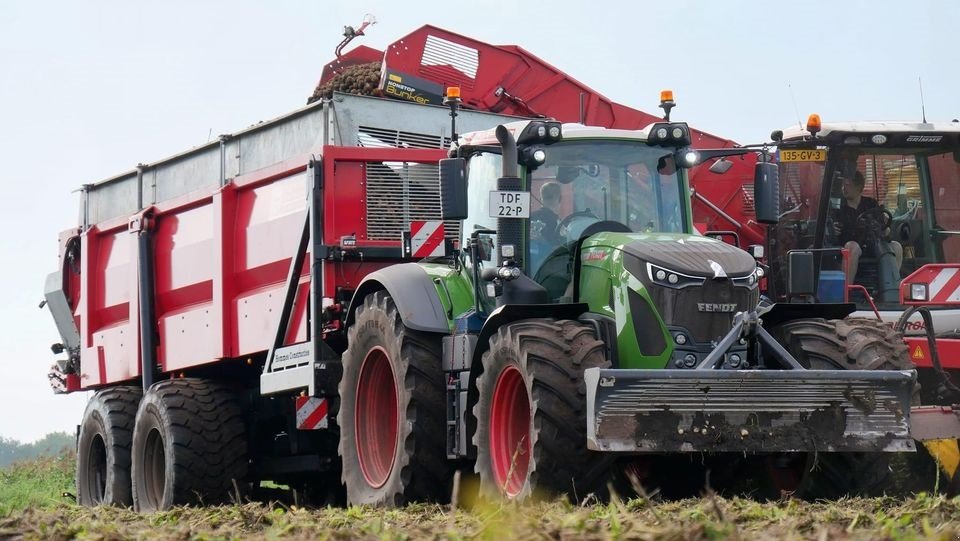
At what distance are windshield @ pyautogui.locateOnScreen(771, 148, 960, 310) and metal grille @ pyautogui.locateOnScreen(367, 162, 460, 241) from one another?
2.83 m

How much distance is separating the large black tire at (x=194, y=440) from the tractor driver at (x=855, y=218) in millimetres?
5179

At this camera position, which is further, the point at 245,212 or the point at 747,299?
the point at 245,212

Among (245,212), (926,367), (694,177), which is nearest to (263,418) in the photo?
(245,212)

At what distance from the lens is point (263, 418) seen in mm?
13641

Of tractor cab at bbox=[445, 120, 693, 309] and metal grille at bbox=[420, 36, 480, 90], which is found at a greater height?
metal grille at bbox=[420, 36, 480, 90]

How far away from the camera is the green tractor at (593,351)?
8.37 m

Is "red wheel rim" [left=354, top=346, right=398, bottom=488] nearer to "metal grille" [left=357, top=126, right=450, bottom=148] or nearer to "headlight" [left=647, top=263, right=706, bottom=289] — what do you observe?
"metal grille" [left=357, top=126, right=450, bottom=148]

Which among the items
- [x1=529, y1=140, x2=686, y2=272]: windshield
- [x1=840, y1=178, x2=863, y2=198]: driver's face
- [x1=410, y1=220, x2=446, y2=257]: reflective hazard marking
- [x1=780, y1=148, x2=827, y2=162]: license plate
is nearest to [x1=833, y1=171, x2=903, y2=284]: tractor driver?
[x1=840, y1=178, x2=863, y2=198]: driver's face

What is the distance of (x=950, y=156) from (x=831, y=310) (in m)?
3.88

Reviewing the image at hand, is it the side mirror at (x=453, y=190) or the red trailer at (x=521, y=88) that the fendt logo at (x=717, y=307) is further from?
the red trailer at (x=521, y=88)

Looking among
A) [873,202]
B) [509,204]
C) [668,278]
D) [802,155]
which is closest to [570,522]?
[668,278]

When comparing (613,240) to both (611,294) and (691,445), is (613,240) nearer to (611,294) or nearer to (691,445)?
(611,294)

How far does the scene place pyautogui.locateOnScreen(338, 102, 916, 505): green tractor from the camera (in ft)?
27.5

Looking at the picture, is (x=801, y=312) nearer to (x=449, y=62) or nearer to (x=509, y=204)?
(x=509, y=204)
